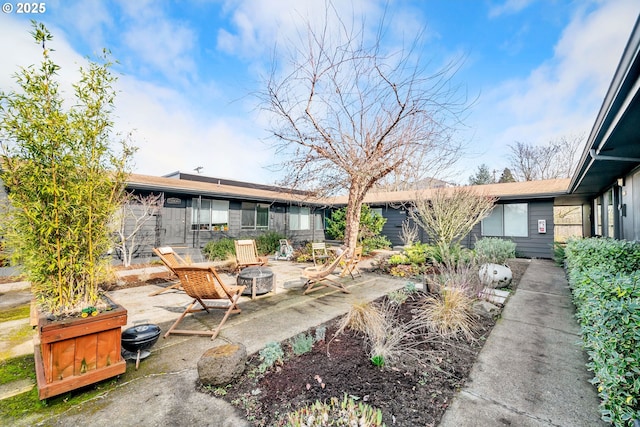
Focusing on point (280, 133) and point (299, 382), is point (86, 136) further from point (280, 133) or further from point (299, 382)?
point (280, 133)

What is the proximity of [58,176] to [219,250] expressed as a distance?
25.6ft

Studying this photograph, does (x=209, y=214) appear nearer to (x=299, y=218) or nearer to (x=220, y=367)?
(x=299, y=218)

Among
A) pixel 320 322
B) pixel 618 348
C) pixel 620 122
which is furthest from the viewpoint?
pixel 320 322

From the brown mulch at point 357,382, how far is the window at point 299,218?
36.2 ft

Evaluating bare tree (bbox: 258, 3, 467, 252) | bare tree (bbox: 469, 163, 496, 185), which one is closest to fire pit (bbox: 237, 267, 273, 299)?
bare tree (bbox: 258, 3, 467, 252)

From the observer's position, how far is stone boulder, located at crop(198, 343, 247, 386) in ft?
7.26

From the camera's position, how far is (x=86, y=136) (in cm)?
244

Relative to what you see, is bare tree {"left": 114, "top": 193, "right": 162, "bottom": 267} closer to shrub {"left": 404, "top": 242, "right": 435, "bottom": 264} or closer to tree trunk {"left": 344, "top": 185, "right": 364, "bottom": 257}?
tree trunk {"left": 344, "top": 185, "right": 364, "bottom": 257}

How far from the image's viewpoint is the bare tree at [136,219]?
835cm

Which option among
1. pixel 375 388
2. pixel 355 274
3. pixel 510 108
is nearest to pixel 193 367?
pixel 375 388

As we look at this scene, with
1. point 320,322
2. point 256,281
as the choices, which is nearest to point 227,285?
point 256,281

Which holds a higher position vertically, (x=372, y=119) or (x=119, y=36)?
(x=119, y=36)

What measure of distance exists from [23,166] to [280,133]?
5747 mm

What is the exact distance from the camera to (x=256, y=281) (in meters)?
5.07
